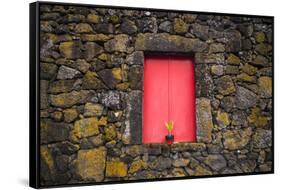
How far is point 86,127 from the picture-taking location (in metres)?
9.22

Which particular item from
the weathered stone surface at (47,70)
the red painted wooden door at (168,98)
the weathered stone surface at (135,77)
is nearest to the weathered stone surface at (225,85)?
the red painted wooden door at (168,98)

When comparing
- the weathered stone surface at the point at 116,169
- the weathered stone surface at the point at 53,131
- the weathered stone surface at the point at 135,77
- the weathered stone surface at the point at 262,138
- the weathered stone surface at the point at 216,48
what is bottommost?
the weathered stone surface at the point at 116,169

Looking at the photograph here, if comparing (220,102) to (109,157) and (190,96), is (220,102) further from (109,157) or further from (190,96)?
(109,157)

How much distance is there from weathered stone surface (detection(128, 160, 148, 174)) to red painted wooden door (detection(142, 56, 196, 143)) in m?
0.32

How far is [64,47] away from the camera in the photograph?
912cm

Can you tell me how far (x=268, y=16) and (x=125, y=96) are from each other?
2636 millimetres

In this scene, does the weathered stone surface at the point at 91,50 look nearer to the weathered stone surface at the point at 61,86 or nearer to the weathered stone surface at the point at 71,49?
the weathered stone surface at the point at 71,49

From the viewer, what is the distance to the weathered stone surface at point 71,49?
9109 mm

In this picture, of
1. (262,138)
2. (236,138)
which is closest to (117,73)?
(236,138)

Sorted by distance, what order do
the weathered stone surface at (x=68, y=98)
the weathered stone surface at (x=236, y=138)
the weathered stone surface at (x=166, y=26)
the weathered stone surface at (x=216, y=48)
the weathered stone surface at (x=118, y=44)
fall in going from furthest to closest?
the weathered stone surface at (x=236, y=138)
the weathered stone surface at (x=216, y=48)
the weathered stone surface at (x=166, y=26)
the weathered stone surface at (x=118, y=44)
the weathered stone surface at (x=68, y=98)

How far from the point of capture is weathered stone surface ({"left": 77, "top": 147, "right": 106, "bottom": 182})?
917 centimetres

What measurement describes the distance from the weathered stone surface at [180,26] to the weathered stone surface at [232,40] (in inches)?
25.2

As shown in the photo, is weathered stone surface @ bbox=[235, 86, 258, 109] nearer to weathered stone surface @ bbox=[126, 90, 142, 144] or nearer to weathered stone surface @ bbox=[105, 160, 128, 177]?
weathered stone surface @ bbox=[126, 90, 142, 144]

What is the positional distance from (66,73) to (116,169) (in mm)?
1438
